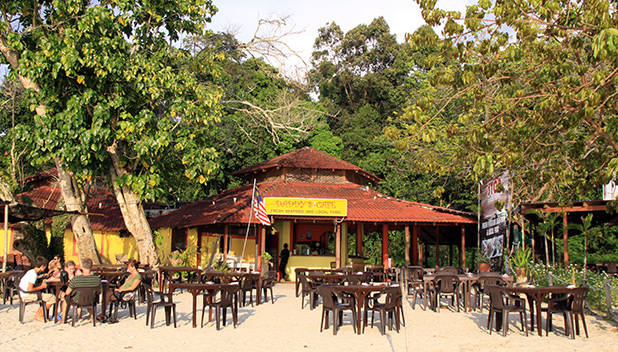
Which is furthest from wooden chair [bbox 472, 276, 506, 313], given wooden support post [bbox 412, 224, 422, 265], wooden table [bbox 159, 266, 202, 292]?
wooden support post [bbox 412, 224, 422, 265]

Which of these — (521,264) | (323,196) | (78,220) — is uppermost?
(323,196)

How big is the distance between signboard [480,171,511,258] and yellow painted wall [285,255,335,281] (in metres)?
5.83

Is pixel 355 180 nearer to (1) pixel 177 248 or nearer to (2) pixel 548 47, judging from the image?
(1) pixel 177 248

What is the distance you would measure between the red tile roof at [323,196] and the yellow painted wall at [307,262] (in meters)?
2.31

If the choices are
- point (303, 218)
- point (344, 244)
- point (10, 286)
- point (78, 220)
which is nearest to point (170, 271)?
point (10, 286)

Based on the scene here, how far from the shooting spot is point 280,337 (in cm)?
949

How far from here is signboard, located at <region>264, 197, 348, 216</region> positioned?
19750 mm

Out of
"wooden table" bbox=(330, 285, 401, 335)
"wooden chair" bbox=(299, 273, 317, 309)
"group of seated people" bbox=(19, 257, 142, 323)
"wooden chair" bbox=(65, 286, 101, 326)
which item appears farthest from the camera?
"wooden chair" bbox=(299, 273, 317, 309)

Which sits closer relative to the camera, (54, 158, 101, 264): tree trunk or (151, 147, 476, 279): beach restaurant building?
(54, 158, 101, 264): tree trunk

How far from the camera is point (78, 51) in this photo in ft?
50.8

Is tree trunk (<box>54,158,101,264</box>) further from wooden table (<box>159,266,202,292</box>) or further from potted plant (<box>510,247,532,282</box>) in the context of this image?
potted plant (<box>510,247,532,282</box>)

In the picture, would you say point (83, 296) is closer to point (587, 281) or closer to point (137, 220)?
point (137, 220)

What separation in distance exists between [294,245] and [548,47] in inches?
608

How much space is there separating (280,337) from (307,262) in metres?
12.8
